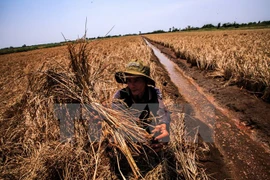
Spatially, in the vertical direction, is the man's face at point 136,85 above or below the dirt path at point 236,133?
above

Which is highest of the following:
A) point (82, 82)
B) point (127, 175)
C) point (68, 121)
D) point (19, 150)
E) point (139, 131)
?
point (82, 82)

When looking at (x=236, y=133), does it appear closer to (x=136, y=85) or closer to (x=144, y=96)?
(x=144, y=96)

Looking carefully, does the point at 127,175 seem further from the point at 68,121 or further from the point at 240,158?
the point at 240,158

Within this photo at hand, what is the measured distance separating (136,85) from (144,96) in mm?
240

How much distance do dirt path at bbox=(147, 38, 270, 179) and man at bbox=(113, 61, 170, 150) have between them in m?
0.79

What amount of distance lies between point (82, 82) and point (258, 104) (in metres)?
3.41

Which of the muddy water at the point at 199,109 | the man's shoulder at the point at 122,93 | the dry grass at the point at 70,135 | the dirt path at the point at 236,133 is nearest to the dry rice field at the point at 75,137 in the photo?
the dry grass at the point at 70,135

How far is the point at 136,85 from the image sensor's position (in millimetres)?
2053

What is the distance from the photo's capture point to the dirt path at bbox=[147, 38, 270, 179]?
2172mm

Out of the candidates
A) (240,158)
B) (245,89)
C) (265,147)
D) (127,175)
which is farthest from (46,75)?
(245,89)

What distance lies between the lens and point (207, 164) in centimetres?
224

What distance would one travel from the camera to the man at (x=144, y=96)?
194cm

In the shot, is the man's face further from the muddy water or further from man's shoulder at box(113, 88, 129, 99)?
the muddy water

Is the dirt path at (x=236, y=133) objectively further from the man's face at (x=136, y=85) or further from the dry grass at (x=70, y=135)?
the man's face at (x=136, y=85)
